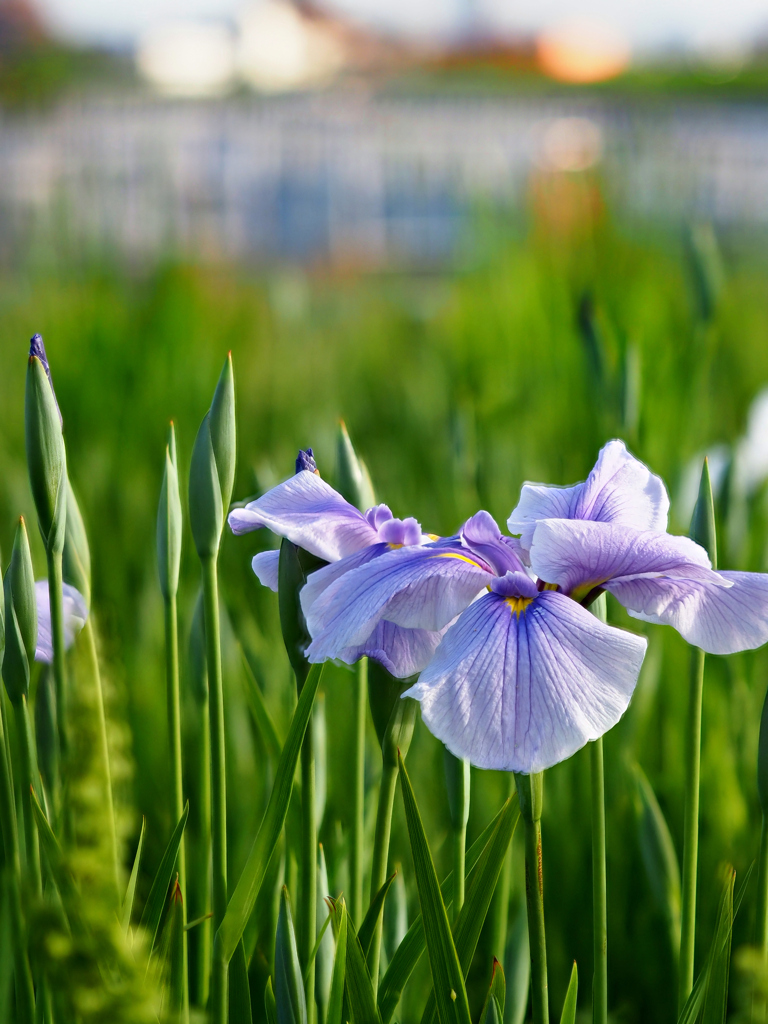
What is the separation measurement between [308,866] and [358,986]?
6cm

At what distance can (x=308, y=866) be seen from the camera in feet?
1.40

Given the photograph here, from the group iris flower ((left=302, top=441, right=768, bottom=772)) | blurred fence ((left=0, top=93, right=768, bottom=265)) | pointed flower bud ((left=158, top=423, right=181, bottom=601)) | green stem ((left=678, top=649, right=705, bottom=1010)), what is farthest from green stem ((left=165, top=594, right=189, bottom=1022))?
blurred fence ((left=0, top=93, right=768, bottom=265))

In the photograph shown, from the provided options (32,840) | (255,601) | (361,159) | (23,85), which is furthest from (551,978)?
(23,85)

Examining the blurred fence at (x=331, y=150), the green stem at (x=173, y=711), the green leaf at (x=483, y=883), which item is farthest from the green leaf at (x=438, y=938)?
the blurred fence at (x=331, y=150)

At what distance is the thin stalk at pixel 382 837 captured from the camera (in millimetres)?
413

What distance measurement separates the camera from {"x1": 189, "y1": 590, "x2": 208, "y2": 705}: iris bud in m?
0.56

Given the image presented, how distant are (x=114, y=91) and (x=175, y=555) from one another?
1608 cm

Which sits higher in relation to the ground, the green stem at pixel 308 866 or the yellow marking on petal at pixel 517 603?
the yellow marking on petal at pixel 517 603

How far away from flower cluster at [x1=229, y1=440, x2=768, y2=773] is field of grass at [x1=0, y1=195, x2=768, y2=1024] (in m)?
0.11

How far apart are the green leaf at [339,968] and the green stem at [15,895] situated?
0.40ft

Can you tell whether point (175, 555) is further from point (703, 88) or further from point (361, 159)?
point (703, 88)

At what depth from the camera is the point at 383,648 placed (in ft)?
1.27

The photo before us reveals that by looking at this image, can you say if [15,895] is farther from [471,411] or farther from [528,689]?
[471,411]

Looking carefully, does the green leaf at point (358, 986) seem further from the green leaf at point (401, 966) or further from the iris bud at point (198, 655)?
the iris bud at point (198, 655)
